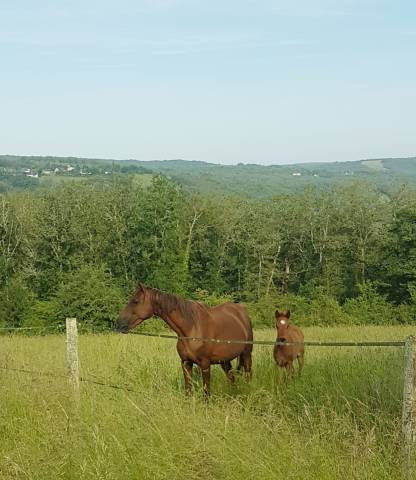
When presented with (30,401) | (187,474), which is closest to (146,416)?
(187,474)

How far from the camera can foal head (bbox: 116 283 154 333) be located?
9398 mm

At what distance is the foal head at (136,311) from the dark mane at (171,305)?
0.07 meters

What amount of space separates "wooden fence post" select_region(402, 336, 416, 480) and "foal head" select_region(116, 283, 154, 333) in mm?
5033

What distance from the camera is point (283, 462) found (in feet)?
17.3

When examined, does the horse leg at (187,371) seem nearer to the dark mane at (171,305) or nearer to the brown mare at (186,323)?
the brown mare at (186,323)

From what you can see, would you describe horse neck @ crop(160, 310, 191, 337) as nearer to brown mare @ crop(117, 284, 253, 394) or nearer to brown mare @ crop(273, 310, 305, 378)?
brown mare @ crop(117, 284, 253, 394)

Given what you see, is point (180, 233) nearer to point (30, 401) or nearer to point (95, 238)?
point (95, 238)

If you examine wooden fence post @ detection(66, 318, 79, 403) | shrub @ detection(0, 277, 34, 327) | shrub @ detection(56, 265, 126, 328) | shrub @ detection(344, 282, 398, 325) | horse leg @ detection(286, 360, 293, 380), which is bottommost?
shrub @ detection(0, 277, 34, 327)

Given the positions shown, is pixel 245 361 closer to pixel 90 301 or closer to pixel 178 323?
pixel 178 323

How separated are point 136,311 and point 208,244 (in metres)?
51.5

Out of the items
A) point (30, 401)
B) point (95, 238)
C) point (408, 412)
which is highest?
point (408, 412)

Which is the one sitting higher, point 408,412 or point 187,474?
point 408,412

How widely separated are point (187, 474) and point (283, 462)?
2.51ft

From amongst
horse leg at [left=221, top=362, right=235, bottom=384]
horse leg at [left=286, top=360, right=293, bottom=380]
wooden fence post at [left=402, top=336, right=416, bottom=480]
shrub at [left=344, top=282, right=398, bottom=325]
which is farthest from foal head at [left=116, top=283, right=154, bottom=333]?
shrub at [left=344, top=282, right=398, bottom=325]
